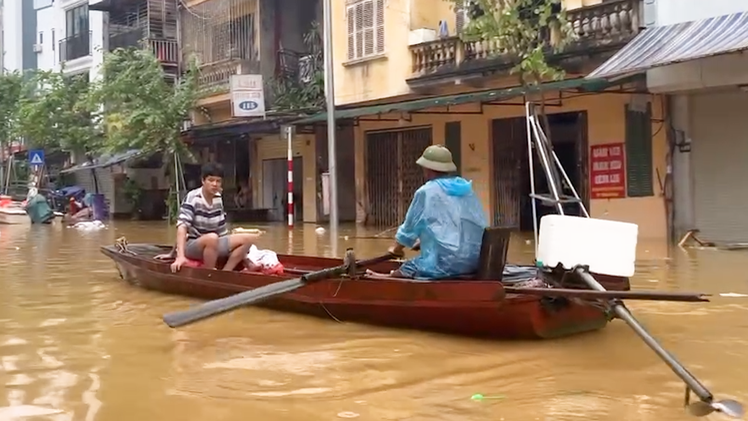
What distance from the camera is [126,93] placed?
82.2ft

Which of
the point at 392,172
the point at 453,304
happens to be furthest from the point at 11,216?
the point at 453,304

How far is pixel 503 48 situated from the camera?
49.2 ft

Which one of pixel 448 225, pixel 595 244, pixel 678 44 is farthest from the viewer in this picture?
pixel 678 44

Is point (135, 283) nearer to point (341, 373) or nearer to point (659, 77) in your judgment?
point (341, 373)

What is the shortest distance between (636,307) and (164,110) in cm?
1883

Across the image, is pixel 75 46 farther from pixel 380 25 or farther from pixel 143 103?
pixel 380 25

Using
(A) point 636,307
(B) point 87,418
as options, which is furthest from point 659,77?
(B) point 87,418

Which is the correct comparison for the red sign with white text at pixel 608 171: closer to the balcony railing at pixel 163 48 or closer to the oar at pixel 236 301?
the oar at pixel 236 301

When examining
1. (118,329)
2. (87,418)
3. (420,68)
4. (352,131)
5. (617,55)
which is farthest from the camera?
(352,131)

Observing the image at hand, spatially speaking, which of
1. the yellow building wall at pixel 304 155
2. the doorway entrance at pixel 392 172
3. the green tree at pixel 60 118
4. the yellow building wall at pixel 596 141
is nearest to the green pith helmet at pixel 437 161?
the yellow building wall at pixel 596 141

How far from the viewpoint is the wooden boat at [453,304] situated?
587 cm

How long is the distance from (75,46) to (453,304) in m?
33.2

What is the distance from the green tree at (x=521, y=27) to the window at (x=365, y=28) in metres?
5.27

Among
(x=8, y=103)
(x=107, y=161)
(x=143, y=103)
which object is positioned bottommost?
(x=107, y=161)
